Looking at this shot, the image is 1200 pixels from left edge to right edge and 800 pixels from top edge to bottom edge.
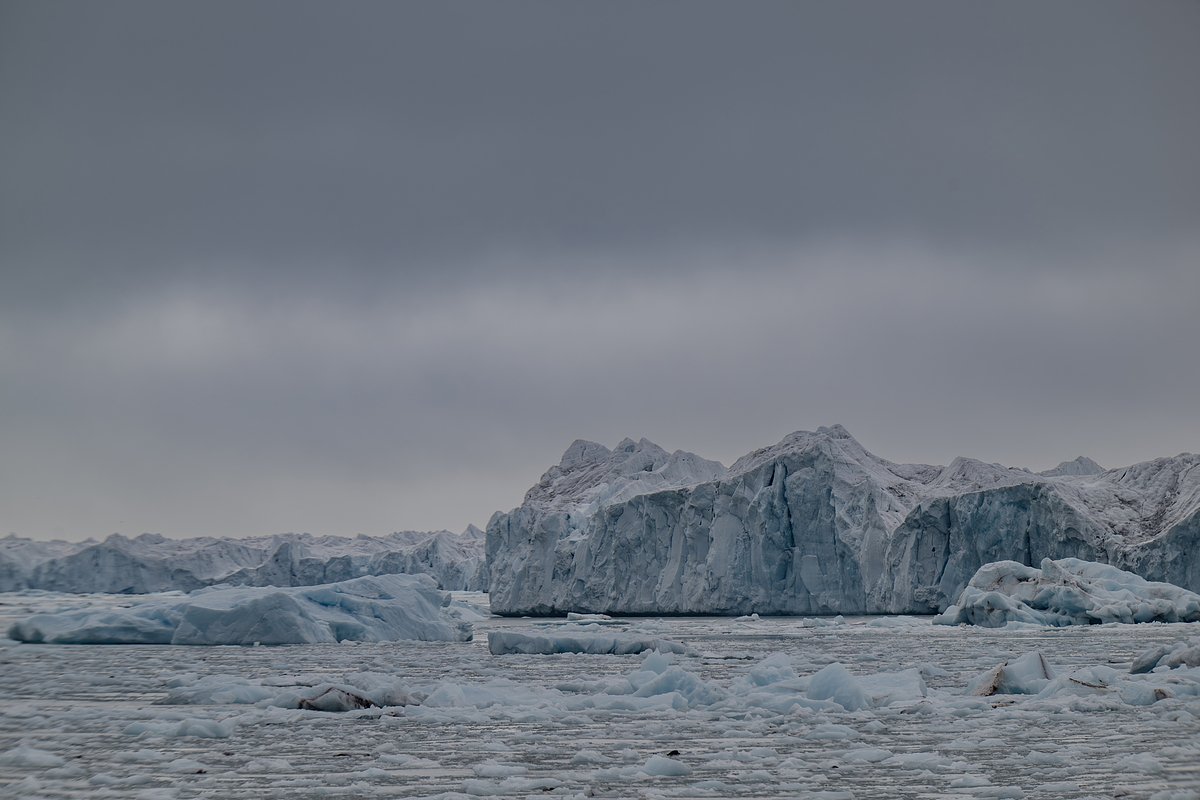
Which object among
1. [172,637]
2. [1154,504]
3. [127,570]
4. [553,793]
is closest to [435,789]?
[553,793]

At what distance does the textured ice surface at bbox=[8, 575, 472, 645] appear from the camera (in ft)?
72.0

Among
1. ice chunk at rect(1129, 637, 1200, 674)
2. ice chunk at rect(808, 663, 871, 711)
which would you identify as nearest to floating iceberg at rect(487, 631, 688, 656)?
ice chunk at rect(1129, 637, 1200, 674)

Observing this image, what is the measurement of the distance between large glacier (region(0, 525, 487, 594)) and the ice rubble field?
46824 mm

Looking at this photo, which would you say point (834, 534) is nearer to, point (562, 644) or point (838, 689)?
point (562, 644)

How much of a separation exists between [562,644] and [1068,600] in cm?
1482

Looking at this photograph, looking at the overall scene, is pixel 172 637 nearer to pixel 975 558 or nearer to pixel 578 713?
pixel 578 713

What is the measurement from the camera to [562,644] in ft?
67.9

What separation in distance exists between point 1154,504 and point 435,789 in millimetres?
35817

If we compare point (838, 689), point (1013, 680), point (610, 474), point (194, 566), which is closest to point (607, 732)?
point (838, 689)

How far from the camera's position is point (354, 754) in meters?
7.89

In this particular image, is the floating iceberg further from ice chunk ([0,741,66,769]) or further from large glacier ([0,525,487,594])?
large glacier ([0,525,487,594])

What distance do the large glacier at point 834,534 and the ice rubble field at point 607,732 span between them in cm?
2087

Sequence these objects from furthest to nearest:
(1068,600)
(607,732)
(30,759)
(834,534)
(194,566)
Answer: (194,566) → (834,534) → (1068,600) → (607,732) → (30,759)

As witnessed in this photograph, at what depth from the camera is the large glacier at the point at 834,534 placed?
35.9 meters
